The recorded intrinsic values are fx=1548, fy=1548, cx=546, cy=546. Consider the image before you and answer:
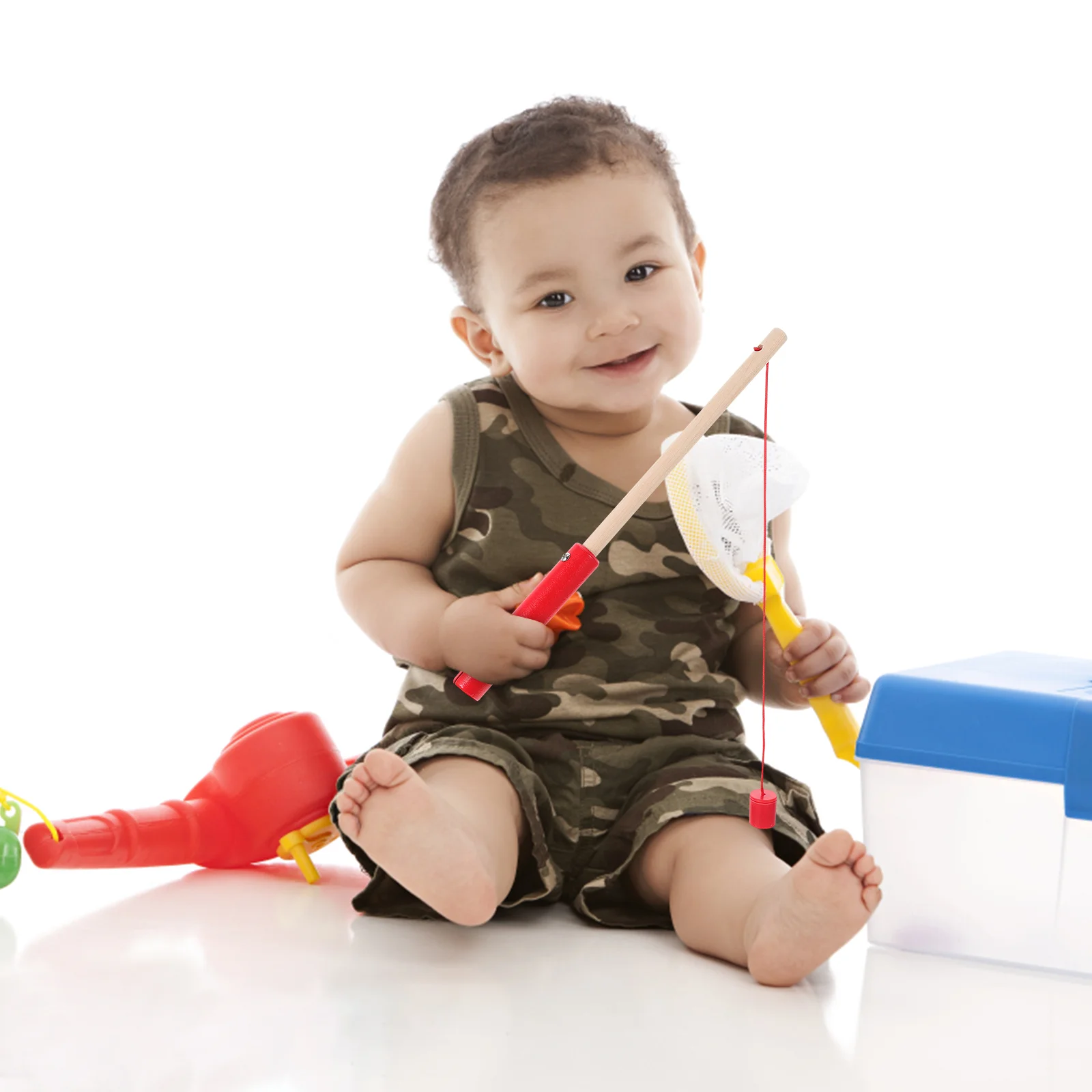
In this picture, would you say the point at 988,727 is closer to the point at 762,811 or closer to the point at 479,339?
the point at 762,811

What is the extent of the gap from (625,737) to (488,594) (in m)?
0.15

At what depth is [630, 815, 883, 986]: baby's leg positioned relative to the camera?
0.85 meters

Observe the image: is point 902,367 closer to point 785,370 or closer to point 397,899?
point 785,370

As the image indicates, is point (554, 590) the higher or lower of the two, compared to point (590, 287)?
lower

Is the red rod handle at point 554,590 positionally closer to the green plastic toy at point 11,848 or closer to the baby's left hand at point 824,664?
the baby's left hand at point 824,664

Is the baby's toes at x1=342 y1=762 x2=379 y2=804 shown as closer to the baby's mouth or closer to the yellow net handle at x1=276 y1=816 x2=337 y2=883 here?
the yellow net handle at x1=276 y1=816 x2=337 y2=883

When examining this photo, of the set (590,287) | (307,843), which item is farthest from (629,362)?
(307,843)

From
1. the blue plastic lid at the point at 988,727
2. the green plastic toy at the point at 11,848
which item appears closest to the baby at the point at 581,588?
the blue plastic lid at the point at 988,727

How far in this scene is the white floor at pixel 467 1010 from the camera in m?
0.79

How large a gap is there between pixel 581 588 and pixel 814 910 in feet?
1.20

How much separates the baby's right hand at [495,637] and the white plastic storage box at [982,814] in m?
0.23

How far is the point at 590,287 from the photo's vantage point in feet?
3.70

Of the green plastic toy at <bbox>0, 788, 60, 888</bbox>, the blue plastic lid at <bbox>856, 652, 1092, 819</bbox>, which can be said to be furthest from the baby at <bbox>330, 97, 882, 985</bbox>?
the green plastic toy at <bbox>0, 788, 60, 888</bbox>

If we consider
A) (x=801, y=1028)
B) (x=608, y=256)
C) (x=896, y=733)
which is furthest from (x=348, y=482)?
(x=801, y=1028)
